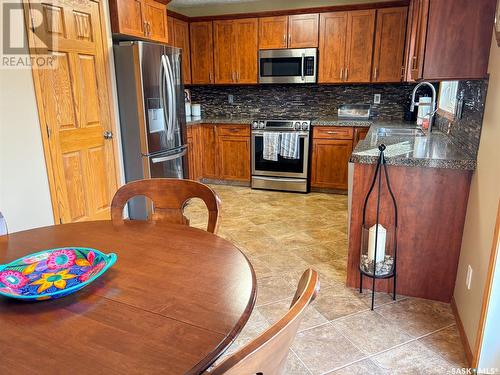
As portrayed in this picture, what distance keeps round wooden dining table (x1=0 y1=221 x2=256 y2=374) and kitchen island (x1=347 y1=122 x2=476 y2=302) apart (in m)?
1.29

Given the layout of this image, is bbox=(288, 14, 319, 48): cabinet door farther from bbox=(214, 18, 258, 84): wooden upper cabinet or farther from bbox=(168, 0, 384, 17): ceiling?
bbox=(214, 18, 258, 84): wooden upper cabinet

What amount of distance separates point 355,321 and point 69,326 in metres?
1.64

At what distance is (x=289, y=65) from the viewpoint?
14.7ft

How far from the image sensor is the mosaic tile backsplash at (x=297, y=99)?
15.0 ft

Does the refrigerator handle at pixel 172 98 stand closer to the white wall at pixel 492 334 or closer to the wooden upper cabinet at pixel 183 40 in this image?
the wooden upper cabinet at pixel 183 40

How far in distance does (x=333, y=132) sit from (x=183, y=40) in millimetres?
2358

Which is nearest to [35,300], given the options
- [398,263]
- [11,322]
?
[11,322]

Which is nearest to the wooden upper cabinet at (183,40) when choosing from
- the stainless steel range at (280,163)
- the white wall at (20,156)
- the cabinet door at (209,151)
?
the cabinet door at (209,151)

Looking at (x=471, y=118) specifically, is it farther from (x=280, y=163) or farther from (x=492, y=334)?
(x=280, y=163)

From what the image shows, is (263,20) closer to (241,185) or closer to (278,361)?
(241,185)

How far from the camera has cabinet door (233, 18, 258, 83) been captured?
15.0ft

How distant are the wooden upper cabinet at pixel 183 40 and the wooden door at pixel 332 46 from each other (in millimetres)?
1769

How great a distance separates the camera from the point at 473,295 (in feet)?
5.65

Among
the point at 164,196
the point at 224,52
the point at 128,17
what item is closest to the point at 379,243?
the point at 164,196
